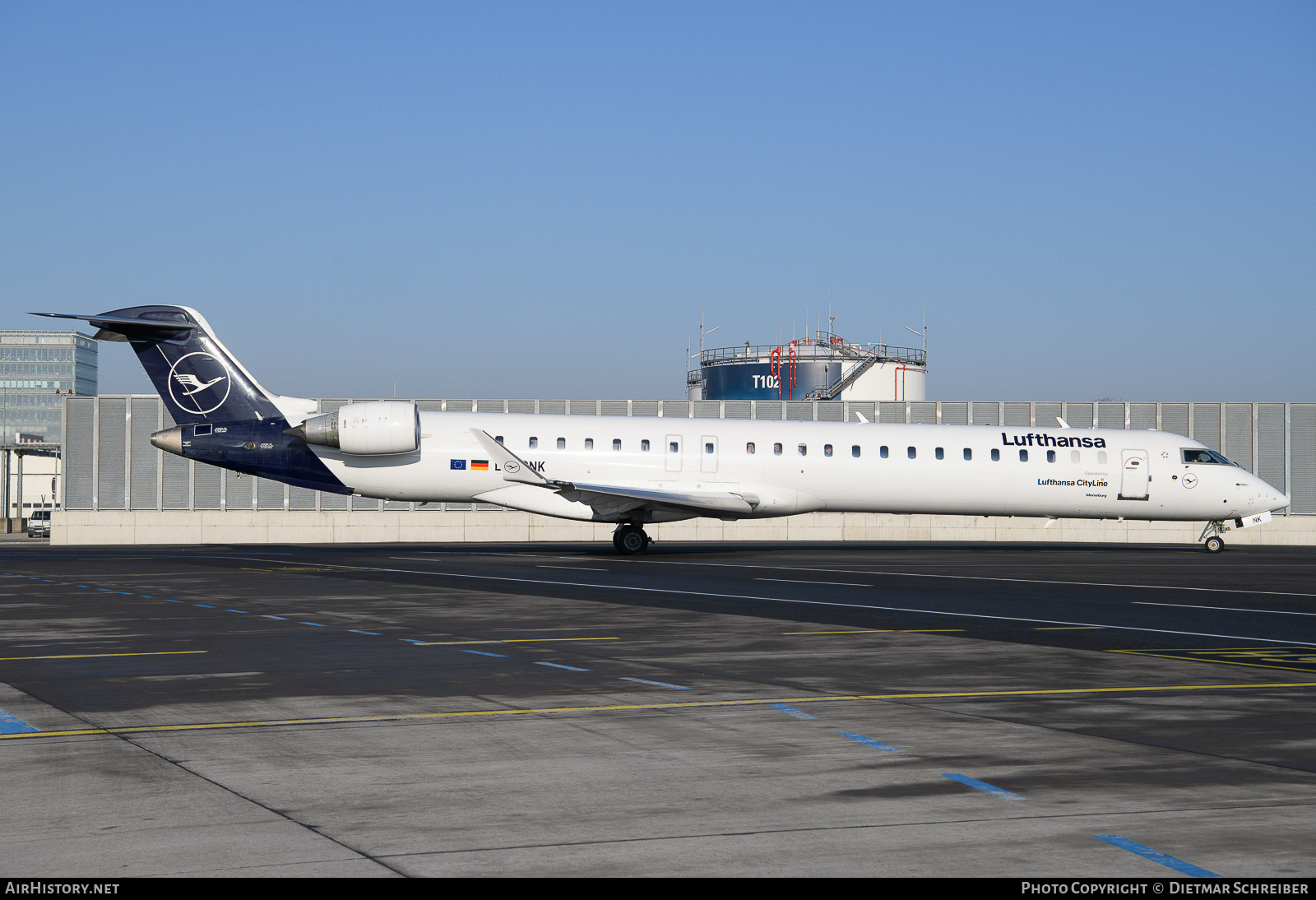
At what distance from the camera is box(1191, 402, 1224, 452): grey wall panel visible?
47156mm

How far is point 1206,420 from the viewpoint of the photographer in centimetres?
4722

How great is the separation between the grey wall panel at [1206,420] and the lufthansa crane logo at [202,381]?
35832 millimetres

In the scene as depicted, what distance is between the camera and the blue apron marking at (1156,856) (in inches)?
191

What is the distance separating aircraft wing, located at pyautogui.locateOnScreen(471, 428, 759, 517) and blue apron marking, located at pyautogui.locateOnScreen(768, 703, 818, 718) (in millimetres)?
19533

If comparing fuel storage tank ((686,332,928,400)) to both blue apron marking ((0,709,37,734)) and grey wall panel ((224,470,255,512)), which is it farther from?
blue apron marking ((0,709,37,734))

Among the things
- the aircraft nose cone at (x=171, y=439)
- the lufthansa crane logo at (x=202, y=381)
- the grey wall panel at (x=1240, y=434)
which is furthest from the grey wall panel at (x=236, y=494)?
the grey wall panel at (x=1240, y=434)

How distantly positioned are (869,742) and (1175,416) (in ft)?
145

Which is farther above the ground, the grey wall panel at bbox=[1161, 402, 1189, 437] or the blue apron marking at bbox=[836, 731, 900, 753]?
the grey wall panel at bbox=[1161, 402, 1189, 437]

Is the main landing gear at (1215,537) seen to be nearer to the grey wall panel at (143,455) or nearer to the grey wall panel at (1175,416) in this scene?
the grey wall panel at (1175,416)

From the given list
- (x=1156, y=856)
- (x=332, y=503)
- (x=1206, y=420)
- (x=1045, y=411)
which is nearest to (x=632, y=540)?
(x=332, y=503)

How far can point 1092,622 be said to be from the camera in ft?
50.3

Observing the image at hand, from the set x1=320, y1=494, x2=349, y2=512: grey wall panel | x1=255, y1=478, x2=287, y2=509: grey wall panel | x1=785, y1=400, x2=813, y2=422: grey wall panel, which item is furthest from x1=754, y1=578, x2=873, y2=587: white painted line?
x1=255, y1=478, x2=287, y2=509: grey wall panel

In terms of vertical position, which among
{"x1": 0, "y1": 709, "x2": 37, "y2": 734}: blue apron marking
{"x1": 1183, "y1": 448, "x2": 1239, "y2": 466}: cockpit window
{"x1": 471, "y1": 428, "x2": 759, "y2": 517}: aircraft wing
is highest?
{"x1": 1183, "y1": 448, "x2": 1239, "y2": 466}: cockpit window
